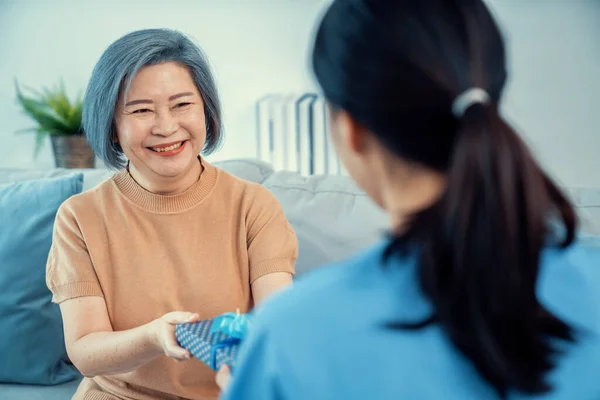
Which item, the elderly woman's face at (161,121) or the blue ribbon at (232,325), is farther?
the elderly woman's face at (161,121)

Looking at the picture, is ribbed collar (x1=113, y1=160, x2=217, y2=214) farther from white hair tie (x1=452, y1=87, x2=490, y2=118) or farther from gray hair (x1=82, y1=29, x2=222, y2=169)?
white hair tie (x1=452, y1=87, x2=490, y2=118)

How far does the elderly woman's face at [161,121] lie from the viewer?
54.8 inches

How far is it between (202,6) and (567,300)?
3.13m

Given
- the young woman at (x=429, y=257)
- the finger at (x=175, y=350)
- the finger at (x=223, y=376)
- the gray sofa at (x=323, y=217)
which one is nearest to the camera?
the young woman at (x=429, y=257)

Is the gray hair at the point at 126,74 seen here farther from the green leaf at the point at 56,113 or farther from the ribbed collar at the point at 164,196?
the green leaf at the point at 56,113

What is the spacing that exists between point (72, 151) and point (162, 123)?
2.18 metres

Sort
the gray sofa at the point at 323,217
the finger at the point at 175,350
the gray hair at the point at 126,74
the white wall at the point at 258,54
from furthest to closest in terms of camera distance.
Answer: the white wall at the point at 258,54, the gray sofa at the point at 323,217, the gray hair at the point at 126,74, the finger at the point at 175,350

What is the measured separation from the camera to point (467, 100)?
0.65m

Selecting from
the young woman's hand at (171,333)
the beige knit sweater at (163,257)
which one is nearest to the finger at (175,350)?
the young woman's hand at (171,333)

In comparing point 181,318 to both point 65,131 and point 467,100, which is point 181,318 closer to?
point 467,100

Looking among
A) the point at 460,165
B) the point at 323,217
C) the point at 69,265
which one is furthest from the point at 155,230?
the point at 460,165

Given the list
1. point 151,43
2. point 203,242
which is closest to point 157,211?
point 203,242

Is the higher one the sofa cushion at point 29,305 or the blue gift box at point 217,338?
the blue gift box at point 217,338

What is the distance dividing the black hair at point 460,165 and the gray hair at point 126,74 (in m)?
0.77
